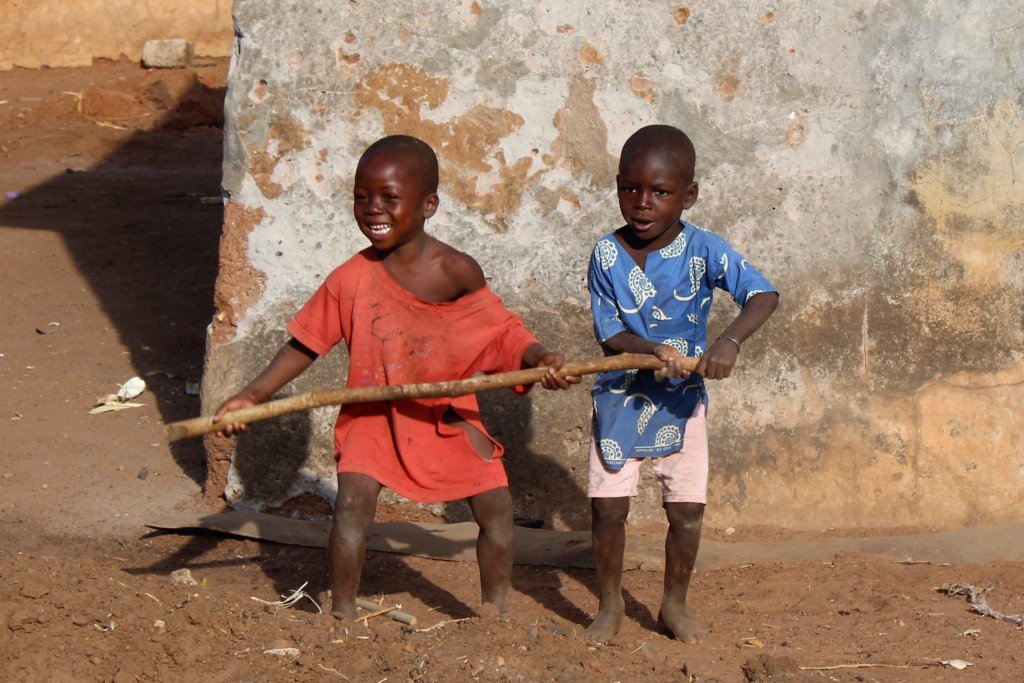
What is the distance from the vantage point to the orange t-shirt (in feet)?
12.1

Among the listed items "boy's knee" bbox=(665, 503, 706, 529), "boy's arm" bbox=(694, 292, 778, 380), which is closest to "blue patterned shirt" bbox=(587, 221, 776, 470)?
"boy's arm" bbox=(694, 292, 778, 380)

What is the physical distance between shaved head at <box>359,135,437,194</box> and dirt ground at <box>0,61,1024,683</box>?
1287 mm

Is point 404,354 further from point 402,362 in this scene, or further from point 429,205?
point 429,205

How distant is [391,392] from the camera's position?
3.46 m

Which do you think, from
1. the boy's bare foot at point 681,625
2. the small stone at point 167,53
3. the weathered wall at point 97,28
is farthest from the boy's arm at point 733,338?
the weathered wall at point 97,28

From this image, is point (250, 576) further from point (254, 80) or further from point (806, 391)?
point (806, 391)

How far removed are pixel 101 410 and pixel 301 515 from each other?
1393mm

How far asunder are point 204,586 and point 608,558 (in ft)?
4.47

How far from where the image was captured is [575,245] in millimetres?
4684

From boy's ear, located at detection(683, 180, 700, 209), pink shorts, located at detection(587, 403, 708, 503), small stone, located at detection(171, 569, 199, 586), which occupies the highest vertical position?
boy's ear, located at detection(683, 180, 700, 209)

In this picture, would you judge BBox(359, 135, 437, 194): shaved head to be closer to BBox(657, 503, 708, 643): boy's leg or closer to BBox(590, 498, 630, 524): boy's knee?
BBox(590, 498, 630, 524): boy's knee

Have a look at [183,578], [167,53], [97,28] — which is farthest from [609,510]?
[97,28]

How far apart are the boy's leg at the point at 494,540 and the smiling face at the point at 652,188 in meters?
0.90

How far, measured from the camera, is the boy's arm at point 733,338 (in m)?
3.44
